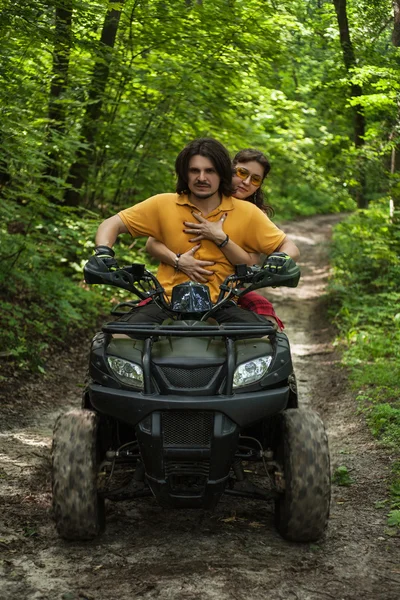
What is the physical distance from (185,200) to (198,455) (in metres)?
1.58

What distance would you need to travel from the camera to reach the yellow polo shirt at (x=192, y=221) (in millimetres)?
4094

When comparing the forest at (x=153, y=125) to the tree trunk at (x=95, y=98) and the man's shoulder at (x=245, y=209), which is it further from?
the man's shoulder at (x=245, y=209)

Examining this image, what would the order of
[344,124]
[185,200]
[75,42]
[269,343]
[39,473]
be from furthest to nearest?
[344,124] < [75,42] < [39,473] < [185,200] < [269,343]

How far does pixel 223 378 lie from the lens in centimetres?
333

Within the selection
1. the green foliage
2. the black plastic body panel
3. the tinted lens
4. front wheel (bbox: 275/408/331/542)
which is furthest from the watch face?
the tinted lens

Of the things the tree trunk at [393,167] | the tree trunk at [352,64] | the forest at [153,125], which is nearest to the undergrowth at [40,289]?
the forest at [153,125]

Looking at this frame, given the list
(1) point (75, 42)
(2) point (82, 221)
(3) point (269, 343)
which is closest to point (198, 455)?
(3) point (269, 343)

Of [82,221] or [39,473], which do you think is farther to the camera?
[82,221]

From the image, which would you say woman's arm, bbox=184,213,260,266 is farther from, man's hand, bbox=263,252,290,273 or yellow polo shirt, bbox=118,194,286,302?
man's hand, bbox=263,252,290,273

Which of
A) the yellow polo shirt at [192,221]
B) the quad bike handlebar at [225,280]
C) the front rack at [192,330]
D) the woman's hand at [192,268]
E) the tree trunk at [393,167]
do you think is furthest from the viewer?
the tree trunk at [393,167]

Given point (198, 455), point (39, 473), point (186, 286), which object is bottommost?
point (39, 473)

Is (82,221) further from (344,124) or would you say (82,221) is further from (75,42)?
(344,124)

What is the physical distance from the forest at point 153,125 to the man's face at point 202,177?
8.27 ft

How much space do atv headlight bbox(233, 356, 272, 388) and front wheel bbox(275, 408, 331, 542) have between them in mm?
313
